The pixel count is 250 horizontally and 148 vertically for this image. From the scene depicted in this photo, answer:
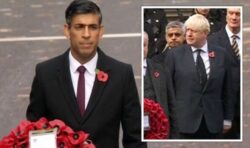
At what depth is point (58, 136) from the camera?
2.50 meters

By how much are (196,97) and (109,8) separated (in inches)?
32.6

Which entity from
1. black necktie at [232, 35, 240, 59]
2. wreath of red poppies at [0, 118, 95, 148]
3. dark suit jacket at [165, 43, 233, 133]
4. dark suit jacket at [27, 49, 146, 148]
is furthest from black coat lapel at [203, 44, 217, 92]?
wreath of red poppies at [0, 118, 95, 148]

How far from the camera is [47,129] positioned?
8.25ft

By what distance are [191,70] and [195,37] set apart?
217mm

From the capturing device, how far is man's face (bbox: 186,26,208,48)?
4.21 metres

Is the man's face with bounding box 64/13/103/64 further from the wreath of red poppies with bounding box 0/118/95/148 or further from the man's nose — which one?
the wreath of red poppies with bounding box 0/118/95/148

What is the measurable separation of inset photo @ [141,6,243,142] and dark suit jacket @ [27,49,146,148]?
1468 mm

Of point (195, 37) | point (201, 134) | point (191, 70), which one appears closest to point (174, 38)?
point (195, 37)

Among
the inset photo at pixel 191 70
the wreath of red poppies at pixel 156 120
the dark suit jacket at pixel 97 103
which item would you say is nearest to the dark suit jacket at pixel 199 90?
the inset photo at pixel 191 70

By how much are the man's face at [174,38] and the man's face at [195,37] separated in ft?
0.14

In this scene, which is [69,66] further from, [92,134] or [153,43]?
[153,43]

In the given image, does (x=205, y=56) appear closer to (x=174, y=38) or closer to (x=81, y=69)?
(x=174, y=38)

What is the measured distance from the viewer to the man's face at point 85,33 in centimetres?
267

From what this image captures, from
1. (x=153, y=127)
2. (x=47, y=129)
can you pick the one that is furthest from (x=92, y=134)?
(x=153, y=127)
